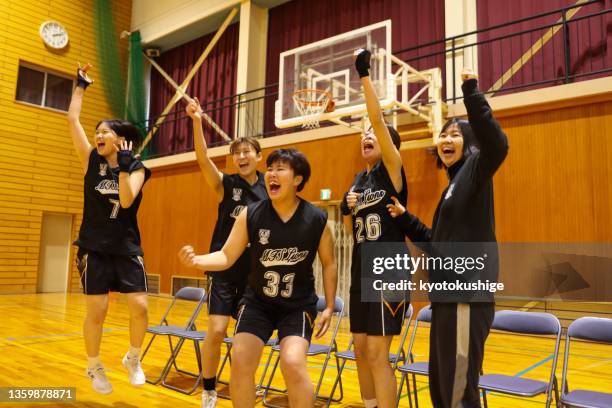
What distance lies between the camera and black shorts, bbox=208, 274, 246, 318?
122 inches

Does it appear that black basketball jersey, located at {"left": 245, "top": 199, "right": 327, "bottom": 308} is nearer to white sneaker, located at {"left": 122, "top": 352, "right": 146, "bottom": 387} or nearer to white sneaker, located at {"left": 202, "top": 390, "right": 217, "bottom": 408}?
white sneaker, located at {"left": 202, "top": 390, "right": 217, "bottom": 408}

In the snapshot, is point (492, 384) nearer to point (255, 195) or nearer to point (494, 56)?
point (255, 195)

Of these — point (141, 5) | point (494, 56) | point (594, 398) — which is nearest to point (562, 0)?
point (494, 56)

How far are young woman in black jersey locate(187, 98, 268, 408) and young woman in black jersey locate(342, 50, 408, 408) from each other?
0.85m

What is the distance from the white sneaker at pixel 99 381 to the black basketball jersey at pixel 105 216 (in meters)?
0.74

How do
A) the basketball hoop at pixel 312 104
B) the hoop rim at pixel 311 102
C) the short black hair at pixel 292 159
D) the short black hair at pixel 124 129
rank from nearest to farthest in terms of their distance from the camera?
the short black hair at pixel 292 159 < the short black hair at pixel 124 129 < the basketball hoop at pixel 312 104 < the hoop rim at pixel 311 102

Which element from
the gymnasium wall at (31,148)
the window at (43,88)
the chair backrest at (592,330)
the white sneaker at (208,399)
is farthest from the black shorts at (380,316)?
the window at (43,88)

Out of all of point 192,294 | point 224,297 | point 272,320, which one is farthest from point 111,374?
point 272,320

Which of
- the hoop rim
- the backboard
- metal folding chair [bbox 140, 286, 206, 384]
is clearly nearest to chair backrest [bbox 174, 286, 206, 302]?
metal folding chair [bbox 140, 286, 206, 384]

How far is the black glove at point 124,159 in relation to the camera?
285cm

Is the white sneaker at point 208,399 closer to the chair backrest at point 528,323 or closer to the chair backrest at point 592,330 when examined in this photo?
the chair backrest at point 528,323

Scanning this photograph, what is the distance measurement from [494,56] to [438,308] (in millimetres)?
7169

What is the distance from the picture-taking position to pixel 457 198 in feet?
5.90

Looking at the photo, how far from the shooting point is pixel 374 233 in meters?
2.50
